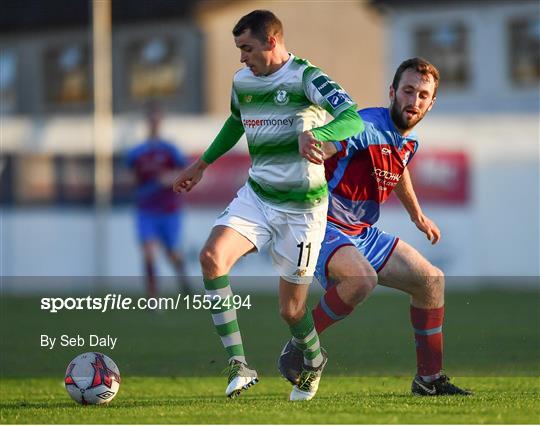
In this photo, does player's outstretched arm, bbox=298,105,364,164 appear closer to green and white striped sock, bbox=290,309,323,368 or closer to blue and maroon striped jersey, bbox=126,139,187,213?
green and white striped sock, bbox=290,309,323,368

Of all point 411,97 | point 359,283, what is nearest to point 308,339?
point 359,283

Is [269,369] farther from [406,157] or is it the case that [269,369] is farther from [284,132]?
[284,132]

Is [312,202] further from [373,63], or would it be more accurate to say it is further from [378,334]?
[373,63]

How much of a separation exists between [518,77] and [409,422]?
2457 cm

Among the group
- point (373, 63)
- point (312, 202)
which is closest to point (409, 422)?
point (312, 202)

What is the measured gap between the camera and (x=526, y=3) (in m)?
28.9

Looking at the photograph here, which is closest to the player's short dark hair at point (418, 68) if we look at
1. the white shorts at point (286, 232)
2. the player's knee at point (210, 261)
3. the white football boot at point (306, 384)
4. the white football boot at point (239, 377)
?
the white shorts at point (286, 232)

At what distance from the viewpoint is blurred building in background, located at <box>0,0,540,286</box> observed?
706 inches

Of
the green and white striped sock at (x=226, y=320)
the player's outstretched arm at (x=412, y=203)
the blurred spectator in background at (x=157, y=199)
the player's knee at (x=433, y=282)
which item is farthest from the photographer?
the blurred spectator in background at (x=157, y=199)

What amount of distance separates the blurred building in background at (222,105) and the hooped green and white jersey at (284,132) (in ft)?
35.8

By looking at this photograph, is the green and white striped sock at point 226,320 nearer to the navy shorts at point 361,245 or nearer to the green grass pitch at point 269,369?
the green grass pitch at point 269,369

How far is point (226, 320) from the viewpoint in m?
6.82

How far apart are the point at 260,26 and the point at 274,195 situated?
0.94 metres

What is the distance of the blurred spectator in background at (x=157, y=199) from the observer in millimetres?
14406
